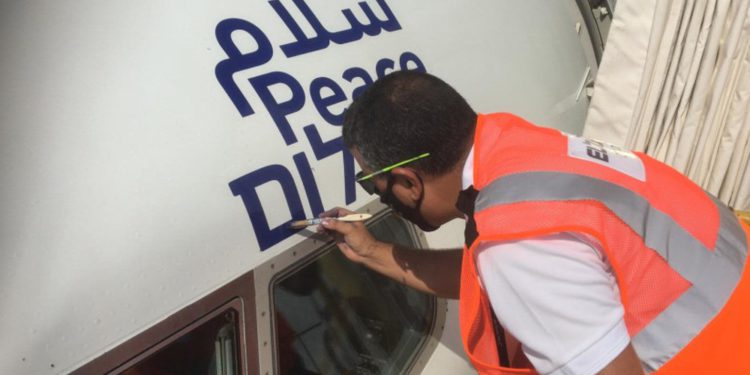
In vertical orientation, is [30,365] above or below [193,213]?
below

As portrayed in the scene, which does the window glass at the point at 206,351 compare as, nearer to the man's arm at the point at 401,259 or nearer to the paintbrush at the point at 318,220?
the paintbrush at the point at 318,220

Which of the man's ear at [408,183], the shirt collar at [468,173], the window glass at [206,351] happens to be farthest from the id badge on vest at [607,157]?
the window glass at [206,351]

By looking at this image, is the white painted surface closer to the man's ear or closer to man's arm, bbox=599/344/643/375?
the man's ear

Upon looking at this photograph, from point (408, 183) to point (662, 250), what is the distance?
0.60 m

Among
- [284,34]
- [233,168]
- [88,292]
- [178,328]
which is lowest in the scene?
[178,328]

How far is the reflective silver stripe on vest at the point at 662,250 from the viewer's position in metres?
1.57

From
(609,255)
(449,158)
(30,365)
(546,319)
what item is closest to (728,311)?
(609,255)

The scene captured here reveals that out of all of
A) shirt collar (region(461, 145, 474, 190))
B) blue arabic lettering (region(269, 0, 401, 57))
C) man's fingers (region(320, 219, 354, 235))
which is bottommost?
man's fingers (region(320, 219, 354, 235))

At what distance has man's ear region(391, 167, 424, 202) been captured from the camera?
1.80 m

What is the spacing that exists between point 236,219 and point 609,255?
82 centimetres

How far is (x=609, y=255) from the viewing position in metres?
1.51

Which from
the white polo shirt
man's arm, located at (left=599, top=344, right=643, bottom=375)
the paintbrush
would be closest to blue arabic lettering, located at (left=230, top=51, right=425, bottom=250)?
the paintbrush

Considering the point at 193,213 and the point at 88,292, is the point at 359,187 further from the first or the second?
the point at 88,292

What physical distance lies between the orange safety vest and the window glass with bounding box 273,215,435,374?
17.5 inches
